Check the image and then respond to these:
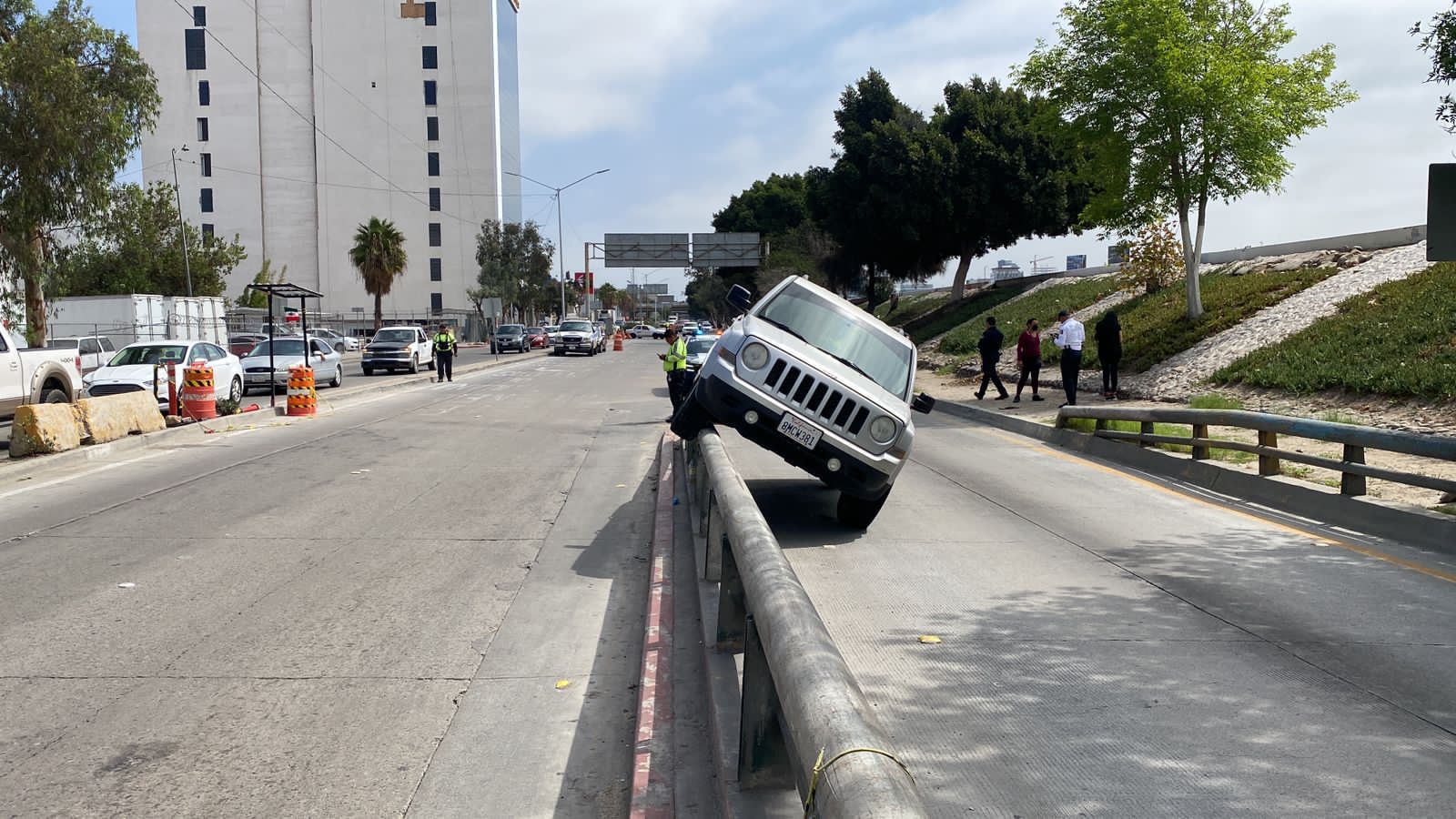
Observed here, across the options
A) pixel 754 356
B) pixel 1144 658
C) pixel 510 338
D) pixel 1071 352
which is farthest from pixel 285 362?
pixel 510 338

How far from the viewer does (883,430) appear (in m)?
9.09

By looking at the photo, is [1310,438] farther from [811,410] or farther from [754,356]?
[754,356]

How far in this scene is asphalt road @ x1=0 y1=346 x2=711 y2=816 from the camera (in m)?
4.47

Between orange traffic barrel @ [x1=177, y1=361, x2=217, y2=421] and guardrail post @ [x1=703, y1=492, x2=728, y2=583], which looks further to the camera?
orange traffic barrel @ [x1=177, y1=361, x2=217, y2=421]

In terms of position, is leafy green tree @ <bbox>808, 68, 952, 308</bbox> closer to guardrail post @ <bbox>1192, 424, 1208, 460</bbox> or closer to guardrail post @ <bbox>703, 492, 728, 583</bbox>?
guardrail post @ <bbox>1192, 424, 1208, 460</bbox>

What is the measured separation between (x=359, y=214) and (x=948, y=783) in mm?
93134

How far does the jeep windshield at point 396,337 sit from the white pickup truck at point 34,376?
20421 millimetres

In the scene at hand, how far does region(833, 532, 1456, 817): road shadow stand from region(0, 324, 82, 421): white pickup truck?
1374 cm

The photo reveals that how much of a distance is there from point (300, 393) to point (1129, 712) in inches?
742

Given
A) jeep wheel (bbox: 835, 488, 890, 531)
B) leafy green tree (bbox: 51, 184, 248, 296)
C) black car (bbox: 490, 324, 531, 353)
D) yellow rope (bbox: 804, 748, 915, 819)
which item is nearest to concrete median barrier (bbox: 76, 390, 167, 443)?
jeep wheel (bbox: 835, 488, 890, 531)

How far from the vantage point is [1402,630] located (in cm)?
647

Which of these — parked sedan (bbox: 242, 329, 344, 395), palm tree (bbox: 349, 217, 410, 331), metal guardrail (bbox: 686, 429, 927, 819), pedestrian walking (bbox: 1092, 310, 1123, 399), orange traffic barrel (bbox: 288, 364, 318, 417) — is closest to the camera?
metal guardrail (bbox: 686, 429, 927, 819)

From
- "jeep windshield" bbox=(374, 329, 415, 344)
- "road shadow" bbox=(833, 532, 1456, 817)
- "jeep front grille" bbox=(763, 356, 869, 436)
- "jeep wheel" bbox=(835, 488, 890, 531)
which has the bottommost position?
"road shadow" bbox=(833, 532, 1456, 817)

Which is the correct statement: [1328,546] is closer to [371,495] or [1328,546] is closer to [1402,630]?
[1402,630]
